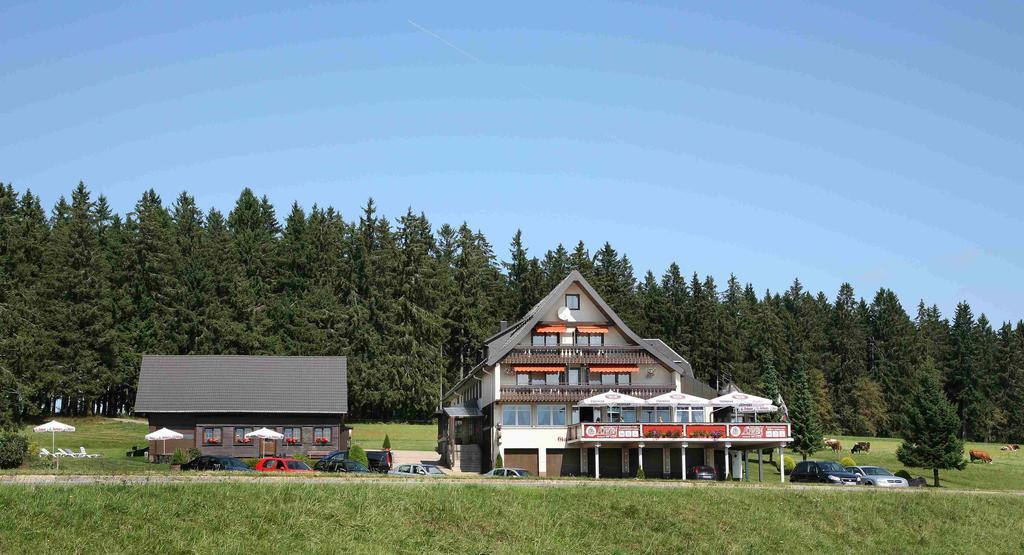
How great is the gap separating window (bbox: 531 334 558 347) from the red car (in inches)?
855

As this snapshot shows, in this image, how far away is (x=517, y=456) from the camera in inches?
2537

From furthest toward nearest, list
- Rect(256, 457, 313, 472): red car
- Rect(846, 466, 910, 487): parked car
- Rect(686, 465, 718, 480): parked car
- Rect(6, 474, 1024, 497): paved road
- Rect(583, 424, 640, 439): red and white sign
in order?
Rect(583, 424, 640, 439): red and white sign < Rect(686, 465, 718, 480): parked car < Rect(846, 466, 910, 487): parked car < Rect(256, 457, 313, 472): red car < Rect(6, 474, 1024, 497): paved road

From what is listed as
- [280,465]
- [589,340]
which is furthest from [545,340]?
[280,465]

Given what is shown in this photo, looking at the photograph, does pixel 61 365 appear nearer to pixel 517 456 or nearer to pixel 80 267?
pixel 80 267

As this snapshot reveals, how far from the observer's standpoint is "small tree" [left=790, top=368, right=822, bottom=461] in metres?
79.1

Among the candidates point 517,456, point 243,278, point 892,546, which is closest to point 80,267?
point 243,278

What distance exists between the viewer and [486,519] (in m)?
34.7

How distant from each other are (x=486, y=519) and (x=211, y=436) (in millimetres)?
38141

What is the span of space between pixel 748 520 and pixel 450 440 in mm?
35476

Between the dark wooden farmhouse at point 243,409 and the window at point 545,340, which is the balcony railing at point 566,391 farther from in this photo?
the dark wooden farmhouse at point 243,409

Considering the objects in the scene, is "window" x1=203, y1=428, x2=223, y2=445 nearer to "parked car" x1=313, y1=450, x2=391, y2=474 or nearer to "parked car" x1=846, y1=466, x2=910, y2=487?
"parked car" x1=313, y1=450, x2=391, y2=474

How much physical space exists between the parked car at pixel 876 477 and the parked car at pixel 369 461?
22.7 metres

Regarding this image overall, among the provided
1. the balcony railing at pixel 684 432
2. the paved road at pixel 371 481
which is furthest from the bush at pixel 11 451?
the balcony railing at pixel 684 432

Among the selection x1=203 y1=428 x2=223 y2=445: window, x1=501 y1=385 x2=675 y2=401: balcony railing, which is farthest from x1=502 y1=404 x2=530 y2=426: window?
x1=203 y1=428 x2=223 y2=445: window
